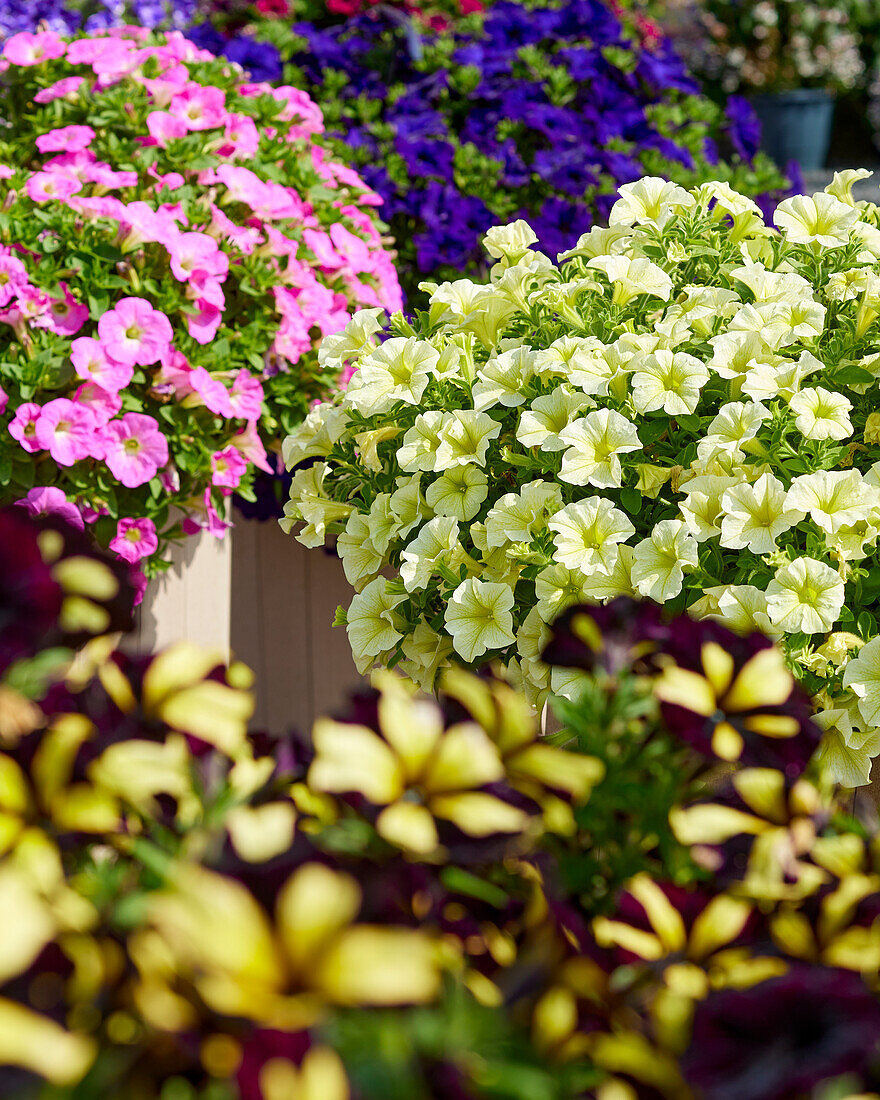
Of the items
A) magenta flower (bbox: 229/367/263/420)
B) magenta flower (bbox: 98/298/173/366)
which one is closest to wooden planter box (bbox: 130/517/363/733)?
magenta flower (bbox: 229/367/263/420)

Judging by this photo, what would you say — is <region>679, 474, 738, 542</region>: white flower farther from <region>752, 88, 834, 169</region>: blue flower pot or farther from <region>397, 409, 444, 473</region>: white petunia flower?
<region>752, 88, 834, 169</region>: blue flower pot

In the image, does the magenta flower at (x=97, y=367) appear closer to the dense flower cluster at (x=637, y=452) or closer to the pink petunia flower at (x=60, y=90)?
the dense flower cluster at (x=637, y=452)

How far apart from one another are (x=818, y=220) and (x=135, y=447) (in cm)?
115

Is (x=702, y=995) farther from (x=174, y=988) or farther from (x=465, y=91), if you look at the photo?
(x=465, y=91)

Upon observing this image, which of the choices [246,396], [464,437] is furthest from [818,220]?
[246,396]

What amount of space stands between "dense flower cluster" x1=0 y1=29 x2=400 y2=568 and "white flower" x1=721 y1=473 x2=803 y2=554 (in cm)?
103

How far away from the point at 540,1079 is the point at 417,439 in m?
1.01

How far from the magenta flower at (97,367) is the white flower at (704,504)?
3.39 ft

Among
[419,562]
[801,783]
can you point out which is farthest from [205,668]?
[419,562]

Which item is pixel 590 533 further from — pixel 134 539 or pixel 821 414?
pixel 134 539

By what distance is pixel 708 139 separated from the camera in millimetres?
2936

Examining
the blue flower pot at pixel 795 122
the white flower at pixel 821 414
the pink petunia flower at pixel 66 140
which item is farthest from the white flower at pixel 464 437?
the blue flower pot at pixel 795 122

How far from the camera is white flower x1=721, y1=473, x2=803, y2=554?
119cm

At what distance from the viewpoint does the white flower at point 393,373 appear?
137cm
